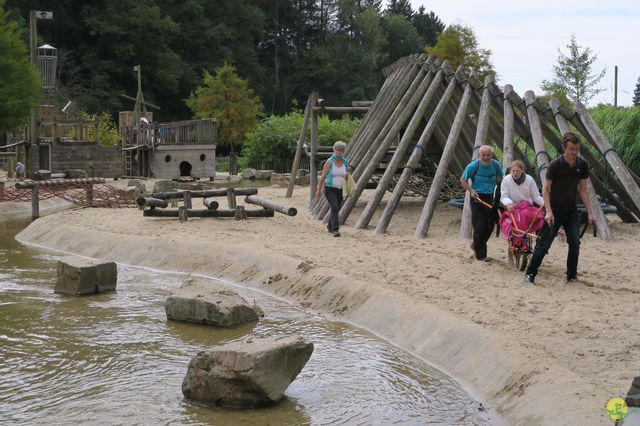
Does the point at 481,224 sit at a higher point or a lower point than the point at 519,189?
lower

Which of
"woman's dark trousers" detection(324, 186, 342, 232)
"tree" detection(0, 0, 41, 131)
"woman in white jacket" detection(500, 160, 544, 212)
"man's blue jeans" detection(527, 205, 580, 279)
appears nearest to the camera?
"man's blue jeans" detection(527, 205, 580, 279)

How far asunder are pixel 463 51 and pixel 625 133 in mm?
23321

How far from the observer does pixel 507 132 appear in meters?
14.0

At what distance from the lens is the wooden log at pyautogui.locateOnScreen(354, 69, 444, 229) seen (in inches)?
589

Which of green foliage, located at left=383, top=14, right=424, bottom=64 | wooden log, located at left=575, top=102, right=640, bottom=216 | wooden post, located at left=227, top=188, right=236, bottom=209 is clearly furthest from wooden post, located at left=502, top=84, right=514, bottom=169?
green foliage, located at left=383, top=14, right=424, bottom=64

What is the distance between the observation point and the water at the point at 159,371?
6629mm

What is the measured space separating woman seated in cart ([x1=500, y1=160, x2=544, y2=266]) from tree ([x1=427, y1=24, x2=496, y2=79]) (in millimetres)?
30464

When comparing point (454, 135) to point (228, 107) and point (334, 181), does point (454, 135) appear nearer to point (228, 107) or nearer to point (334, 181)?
point (334, 181)

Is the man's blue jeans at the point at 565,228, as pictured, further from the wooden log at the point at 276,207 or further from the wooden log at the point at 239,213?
the wooden log at the point at 239,213

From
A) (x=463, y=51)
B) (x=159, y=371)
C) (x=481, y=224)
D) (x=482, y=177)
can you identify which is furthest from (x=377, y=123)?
(x=463, y=51)

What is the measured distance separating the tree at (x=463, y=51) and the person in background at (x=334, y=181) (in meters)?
27.0

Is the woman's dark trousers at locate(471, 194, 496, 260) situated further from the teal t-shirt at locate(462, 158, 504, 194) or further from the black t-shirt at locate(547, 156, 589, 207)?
the black t-shirt at locate(547, 156, 589, 207)

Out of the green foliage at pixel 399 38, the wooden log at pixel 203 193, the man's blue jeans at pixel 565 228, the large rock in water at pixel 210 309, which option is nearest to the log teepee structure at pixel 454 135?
the wooden log at pixel 203 193

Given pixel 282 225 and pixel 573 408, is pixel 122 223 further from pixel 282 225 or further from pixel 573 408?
pixel 573 408
